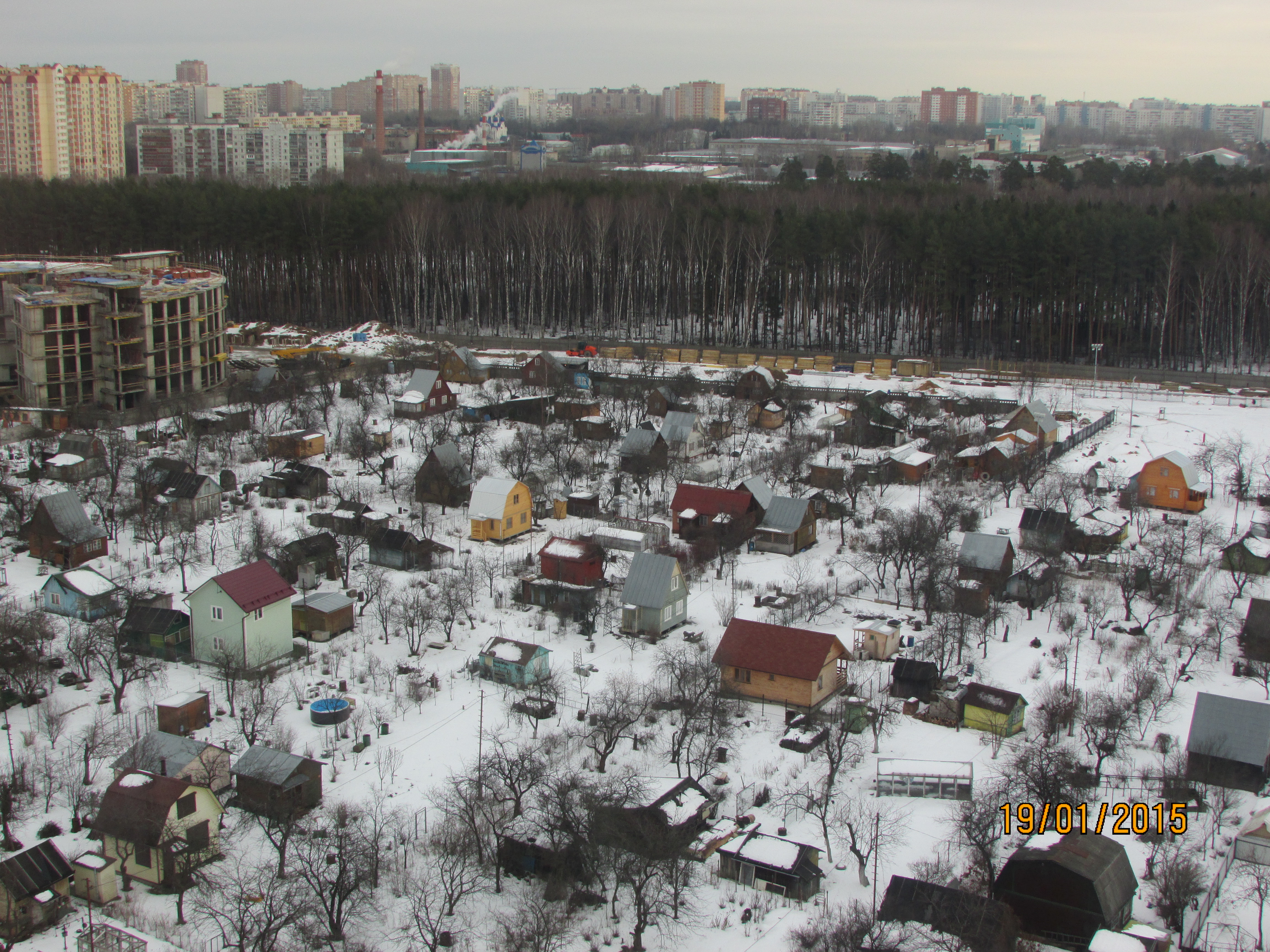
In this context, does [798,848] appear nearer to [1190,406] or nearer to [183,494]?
[183,494]

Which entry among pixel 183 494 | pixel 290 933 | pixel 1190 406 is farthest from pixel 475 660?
pixel 1190 406

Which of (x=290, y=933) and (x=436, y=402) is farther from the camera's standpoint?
(x=436, y=402)

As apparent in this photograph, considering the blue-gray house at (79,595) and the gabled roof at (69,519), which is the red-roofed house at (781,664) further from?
the gabled roof at (69,519)

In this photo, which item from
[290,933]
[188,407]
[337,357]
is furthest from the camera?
[337,357]

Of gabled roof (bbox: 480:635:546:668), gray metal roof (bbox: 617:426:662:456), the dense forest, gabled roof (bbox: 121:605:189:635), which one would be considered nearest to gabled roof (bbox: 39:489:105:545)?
gabled roof (bbox: 121:605:189:635)

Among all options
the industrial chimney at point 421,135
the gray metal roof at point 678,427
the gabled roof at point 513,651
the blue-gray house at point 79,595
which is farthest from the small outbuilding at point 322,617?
the industrial chimney at point 421,135

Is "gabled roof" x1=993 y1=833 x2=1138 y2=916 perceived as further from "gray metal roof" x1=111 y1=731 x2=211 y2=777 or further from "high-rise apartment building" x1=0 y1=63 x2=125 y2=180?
"high-rise apartment building" x1=0 y1=63 x2=125 y2=180

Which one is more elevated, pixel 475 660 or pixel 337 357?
pixel 337 357
